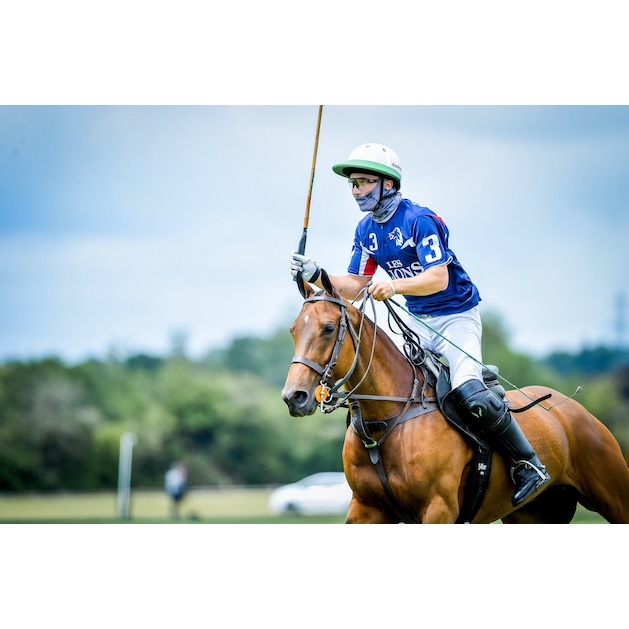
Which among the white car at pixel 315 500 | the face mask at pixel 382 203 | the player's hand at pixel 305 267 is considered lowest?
the white car at pixel 315 500

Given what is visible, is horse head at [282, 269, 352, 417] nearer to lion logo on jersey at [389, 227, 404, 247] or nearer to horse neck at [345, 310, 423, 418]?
horse neck at [345, 310, 423, 418]

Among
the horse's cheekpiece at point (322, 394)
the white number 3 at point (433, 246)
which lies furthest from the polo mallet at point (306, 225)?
the white number 3 at point (433, 246)

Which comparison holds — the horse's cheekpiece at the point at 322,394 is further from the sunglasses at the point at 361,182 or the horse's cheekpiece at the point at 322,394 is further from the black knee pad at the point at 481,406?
the sunglasses at the point at 361,182

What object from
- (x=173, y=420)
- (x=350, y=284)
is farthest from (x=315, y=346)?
(x=173, y=420)

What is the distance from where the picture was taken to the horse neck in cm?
488

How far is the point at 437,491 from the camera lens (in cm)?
481

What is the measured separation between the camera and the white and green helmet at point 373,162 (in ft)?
16.6

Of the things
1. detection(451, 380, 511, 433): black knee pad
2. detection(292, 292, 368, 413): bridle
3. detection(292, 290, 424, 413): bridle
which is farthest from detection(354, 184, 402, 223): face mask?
detection(451, 380, 511, 433): black knee pad

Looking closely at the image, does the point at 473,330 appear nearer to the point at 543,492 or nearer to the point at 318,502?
the point at 543,492

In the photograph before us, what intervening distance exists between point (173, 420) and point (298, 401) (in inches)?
1493

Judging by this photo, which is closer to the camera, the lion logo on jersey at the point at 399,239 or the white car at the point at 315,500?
the lion logo on jersey at the point at 399,239

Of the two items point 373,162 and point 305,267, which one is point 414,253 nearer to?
point 373,162

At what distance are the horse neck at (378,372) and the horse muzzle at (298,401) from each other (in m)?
0.48

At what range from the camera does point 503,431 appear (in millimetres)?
5066
